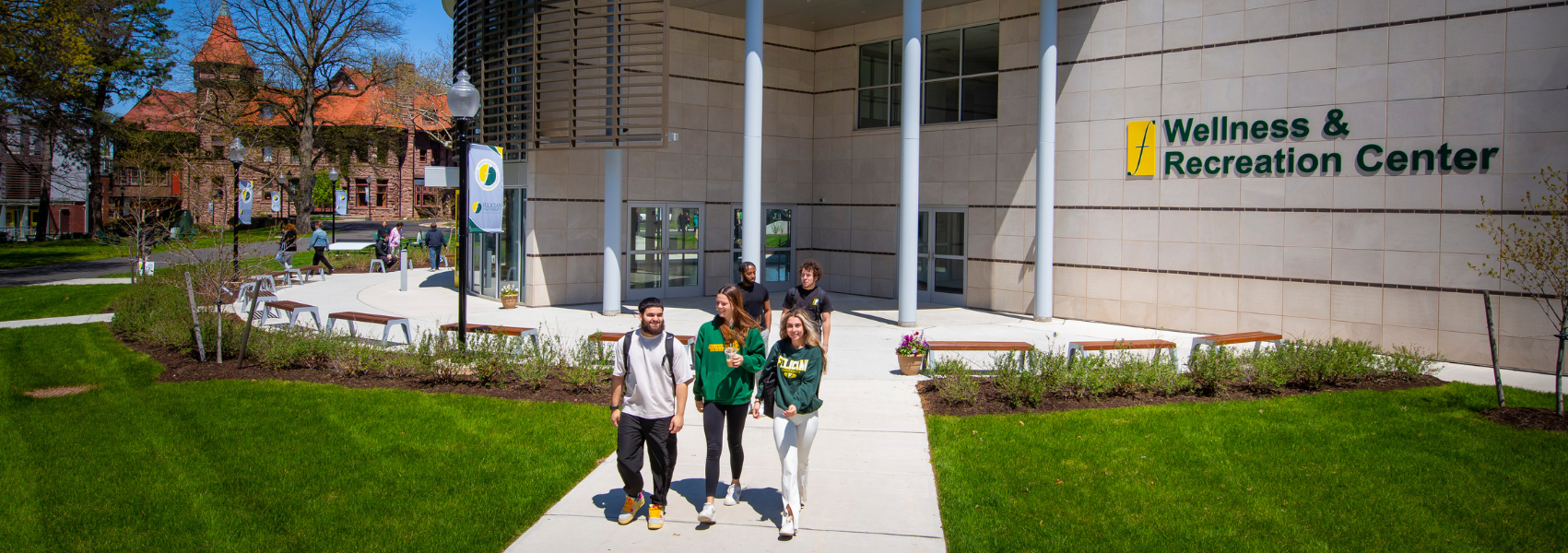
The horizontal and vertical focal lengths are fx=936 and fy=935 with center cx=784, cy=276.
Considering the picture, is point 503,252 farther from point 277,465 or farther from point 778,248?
point 277,465

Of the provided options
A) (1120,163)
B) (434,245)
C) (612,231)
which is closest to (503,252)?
(612,231)

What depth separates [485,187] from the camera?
45.1 ft

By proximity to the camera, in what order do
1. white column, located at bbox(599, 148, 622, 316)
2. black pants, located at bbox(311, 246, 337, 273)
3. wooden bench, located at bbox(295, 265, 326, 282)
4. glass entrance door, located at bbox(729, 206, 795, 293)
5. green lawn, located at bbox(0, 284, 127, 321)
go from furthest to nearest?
black pants, located at bbox(311, 246, 337, 273) < wooden bench, located at bbox(295, 265, 326, 282) < glass entrance door, located at bbox(729, 206, 795, 293) < green lawn, located at bbox(0, 284, 127, 321) < white column, located at bbox(599, 148, 622, 316)

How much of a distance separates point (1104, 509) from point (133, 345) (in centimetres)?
1347

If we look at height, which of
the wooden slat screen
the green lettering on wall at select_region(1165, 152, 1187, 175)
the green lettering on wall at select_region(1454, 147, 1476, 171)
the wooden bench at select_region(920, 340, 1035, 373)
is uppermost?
the wooden slat screen

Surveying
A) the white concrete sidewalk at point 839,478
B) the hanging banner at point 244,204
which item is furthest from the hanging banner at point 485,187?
the hanging banner at point 244,204

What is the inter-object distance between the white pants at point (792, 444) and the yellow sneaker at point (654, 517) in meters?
0.82

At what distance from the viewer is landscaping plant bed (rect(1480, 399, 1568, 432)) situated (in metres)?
8.55

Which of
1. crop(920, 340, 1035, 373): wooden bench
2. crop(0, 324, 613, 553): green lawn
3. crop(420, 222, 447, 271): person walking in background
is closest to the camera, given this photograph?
crop(0, 324, 613, 553): green lawn

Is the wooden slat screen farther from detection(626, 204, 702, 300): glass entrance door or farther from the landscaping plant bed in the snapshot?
the landscaping plant bed

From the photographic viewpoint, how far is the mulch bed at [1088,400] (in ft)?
31.1

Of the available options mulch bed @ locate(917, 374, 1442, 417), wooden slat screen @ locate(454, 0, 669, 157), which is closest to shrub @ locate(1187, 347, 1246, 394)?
mulch bed @ locate(917, 374, 1442, 417)

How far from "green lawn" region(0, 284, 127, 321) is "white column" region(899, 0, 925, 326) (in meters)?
15.4

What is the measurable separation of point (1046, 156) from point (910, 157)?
7.96 ft
